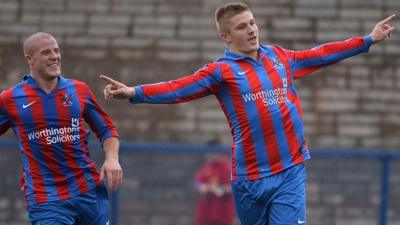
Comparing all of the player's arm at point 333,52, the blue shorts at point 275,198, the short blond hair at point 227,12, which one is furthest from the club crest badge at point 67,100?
the player's arm at point 333,52

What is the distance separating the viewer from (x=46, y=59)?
6.75 m

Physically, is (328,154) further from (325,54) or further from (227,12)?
(227,12)

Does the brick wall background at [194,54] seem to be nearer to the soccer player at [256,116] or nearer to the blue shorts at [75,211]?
the blue shorts at [75,211]

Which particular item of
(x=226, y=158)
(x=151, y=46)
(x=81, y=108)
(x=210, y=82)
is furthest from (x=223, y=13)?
(x=151, y=46)

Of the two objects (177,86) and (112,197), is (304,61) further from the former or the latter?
(112,197)

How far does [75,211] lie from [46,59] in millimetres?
1023

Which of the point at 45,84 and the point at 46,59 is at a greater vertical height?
the point at 46,59

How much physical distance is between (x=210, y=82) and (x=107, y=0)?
221 inches

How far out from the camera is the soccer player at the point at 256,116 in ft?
21.7

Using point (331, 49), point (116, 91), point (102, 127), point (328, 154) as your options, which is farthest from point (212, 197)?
point (116, 91)

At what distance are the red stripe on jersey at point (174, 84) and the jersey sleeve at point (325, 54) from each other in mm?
560

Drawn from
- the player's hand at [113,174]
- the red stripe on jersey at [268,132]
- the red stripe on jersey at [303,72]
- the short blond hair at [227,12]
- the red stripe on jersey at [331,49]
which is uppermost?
the short blond hair at [227,12]

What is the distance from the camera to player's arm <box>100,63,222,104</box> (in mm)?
6471

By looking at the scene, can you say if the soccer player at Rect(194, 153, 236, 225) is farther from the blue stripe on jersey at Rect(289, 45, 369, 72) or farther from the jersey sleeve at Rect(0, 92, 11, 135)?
the jersey sleeve at Rect(0, 92, 11, 135)
